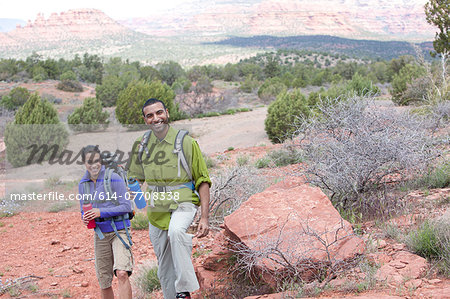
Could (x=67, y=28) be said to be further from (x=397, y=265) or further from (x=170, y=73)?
(x=397, y=265)

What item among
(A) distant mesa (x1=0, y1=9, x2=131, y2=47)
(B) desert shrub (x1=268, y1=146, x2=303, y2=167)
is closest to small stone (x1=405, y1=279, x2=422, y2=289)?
(B) desert shrub (x1=268, y1=146, x2=303, y2=167)

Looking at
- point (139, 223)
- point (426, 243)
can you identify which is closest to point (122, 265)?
point (426, 243)

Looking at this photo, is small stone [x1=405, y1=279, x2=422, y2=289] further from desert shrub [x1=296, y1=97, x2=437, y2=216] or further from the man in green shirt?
desert shrub [x1=296, y1=97, x2=437, y2=216]

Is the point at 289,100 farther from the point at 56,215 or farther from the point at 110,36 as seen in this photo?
the point at 110,36

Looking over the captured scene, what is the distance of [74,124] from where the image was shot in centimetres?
1620

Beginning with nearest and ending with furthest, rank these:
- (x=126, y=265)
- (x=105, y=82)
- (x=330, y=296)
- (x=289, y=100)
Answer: (x=330, y=296), (x=126, y=265), (x=289, y=100), (x=105, y=82)

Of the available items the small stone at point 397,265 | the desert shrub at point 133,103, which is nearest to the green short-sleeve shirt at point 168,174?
the small stone at point 397,265

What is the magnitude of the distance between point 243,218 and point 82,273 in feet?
7.91

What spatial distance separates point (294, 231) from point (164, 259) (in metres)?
1.15

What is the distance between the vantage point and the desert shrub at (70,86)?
98.6 feet

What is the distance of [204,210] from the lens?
10.8 ft

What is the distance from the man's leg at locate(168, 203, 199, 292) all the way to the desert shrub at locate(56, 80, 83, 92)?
29.1 meters

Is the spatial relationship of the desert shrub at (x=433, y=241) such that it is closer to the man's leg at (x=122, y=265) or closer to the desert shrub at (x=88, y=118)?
the man's leg at (x=122, y=265)

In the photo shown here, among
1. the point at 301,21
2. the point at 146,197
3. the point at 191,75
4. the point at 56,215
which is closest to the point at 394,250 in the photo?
the point at 146,197
